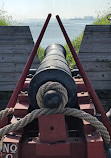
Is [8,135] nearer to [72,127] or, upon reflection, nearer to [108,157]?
[72,127]

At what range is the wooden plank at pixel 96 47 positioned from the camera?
428 centimetres

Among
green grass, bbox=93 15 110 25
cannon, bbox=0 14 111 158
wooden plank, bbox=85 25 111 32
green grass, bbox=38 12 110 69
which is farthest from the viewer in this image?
green grass, bbox=93 15 110 25

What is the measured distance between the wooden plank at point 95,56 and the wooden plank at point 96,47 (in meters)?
0.05

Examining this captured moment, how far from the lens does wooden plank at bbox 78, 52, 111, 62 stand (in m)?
4.28

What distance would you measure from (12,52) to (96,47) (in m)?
1.38

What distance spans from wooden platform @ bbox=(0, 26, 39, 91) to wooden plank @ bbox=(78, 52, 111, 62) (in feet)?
2.55

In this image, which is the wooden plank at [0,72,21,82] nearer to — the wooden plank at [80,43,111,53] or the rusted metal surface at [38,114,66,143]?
the wooden plank at [80,43,111,53]

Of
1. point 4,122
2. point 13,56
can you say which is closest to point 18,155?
point 4,122

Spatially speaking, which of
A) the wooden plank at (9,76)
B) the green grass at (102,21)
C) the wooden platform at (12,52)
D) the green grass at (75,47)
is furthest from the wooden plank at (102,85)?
the green grass at (102,21)

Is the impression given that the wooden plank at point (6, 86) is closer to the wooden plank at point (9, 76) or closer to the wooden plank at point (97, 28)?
the wooden plank at point (9, 76)

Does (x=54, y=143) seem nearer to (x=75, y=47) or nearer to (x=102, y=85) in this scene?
(x=102, y=85)

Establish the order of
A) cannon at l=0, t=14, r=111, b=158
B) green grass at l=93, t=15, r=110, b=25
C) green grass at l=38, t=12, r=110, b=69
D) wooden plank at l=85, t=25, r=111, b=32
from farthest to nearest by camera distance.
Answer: green grass at l=93, t=15, r=110, b=25 → green grass at l=38, t=12, r=110, b=69 → wooden plank at l=85, t=25, r=111, b=32 → cannon at l=0, t=14, r=111, b=158

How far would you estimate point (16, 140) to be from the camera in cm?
198

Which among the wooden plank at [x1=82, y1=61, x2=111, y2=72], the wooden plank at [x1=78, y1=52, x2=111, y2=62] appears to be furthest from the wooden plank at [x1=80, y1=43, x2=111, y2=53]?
the wooden plank at [x1=82, y1=61, x2=111, y2=72]
